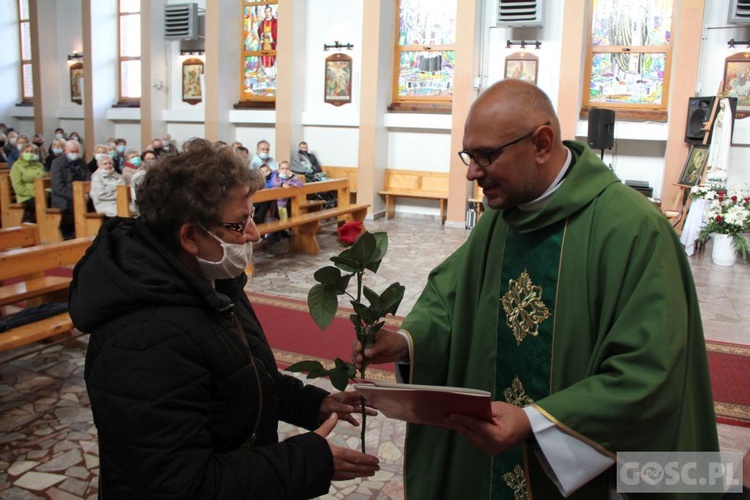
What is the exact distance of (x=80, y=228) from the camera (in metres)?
8.43

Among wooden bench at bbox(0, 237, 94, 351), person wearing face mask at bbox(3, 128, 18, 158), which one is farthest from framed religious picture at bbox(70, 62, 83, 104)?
wooden bench at bbox(0, 237, 94, 351)

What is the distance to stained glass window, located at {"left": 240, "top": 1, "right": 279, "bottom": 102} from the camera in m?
14.1

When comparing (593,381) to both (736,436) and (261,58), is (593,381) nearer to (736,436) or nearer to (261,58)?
(736,436)

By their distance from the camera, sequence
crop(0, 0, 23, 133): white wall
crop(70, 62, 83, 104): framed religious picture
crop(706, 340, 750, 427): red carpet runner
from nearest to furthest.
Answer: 1. crop(706, 340, 750, 427): red carpet runner
2. crop(70, 62, 83, 104): framed religious picture
3. crop(0, 0, 23, 133): white wall

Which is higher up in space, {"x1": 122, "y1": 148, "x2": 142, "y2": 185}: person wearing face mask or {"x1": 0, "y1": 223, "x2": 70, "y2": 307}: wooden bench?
{"x1": 122, "y1": 148, "x2": 142, "y2": 185}: person wearing face mask

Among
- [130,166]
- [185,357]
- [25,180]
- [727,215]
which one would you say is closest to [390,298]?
[185,357]

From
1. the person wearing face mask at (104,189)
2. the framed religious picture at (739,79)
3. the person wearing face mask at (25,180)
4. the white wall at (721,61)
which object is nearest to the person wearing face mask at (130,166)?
the person wearing face mask at (104,189)

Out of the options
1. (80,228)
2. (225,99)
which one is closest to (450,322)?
(80,228)

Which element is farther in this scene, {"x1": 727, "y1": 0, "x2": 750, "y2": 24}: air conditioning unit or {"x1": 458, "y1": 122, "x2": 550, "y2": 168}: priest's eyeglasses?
{"x1": 727, "y1": 0, "x2": 750, "y2": 24}: air conditioning unit

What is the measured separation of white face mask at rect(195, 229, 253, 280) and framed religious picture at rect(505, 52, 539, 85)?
11131mm

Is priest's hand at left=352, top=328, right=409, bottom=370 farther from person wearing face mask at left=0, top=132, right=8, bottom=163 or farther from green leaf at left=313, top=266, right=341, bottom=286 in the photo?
person wearing face mask at left=0, top=132, right=8, bottom=163

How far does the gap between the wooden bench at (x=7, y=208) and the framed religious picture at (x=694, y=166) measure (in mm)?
10452

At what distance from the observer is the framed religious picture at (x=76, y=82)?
16906mm

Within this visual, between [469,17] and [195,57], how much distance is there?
6829mm
